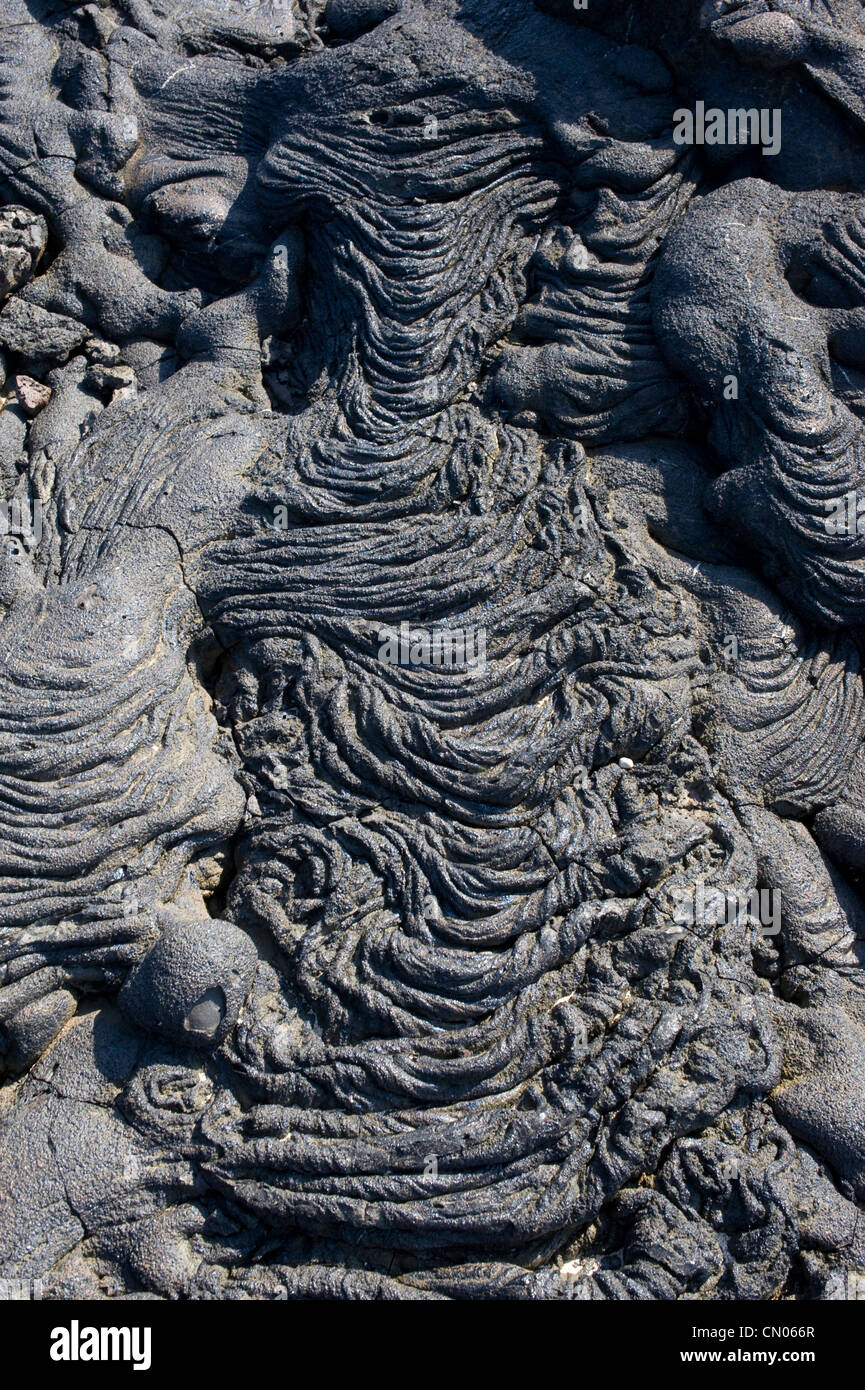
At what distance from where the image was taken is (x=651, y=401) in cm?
450

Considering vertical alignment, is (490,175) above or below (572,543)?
above

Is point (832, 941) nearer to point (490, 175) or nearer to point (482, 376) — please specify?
point (482, 376)

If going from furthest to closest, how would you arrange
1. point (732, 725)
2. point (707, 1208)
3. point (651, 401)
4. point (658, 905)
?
point (651, 401), point (732, 725), point (658, 905), point (707, 1208)

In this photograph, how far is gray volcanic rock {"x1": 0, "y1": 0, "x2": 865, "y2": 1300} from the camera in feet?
11.9

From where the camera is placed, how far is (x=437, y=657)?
4223 millimetres

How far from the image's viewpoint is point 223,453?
4.62m

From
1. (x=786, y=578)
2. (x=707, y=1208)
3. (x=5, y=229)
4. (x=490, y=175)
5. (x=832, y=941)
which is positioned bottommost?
(x=707, y=1208)

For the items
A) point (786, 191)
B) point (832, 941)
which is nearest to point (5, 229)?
point (786, 191)

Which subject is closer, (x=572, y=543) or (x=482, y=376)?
(x=572, y=543)

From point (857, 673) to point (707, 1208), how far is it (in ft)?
6.90

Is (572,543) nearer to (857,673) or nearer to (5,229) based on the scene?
(857,673)

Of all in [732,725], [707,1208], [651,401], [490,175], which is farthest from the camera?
[490,175]

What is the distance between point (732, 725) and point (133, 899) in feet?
7.70

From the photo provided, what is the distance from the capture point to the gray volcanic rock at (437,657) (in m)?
3.63
